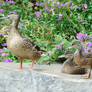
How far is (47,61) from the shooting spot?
252 inches

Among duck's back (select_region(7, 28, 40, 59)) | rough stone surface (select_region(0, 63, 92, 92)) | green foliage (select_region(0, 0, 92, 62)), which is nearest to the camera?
rough stone surface (select_region(0, 63, 92, 92))

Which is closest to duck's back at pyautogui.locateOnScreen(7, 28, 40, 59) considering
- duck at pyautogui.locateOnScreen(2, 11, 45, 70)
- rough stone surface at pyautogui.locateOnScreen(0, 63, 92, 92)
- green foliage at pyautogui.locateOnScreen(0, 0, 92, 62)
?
duck at pyautogui.locateOnScreen(2, 11, 45, 70)

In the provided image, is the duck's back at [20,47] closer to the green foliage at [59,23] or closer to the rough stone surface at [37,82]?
the rough stone surface at [37,82]

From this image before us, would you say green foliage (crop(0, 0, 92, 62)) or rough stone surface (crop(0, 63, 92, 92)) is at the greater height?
green foliage (crop(0, 0, 92, 62))

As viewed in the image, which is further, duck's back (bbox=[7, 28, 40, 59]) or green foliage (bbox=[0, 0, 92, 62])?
green foliage (bbox=[0, 0, 92, 62])

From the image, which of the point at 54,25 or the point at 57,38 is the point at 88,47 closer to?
the point at 57,38

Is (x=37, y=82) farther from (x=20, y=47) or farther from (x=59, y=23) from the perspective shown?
(x=59, y=23)

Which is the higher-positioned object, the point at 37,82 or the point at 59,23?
the point at 59,23

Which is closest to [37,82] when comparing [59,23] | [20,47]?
[20,47]

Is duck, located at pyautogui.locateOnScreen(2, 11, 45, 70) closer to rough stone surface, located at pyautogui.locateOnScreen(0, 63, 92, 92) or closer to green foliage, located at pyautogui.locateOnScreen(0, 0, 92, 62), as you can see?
rough stone surface, located at pyautogui.locateOnScreen(0, 63, 92, 92)

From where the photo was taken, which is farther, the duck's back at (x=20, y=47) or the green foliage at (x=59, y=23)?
the green foliage at (x=59, y=23)

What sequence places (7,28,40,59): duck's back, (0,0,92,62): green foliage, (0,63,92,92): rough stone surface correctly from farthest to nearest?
(0,0,92,62): green foliage, (7,28,40,59): duck's back, (0,63,92,92): rough stone surface

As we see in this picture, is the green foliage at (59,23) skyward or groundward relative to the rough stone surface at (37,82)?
skyward

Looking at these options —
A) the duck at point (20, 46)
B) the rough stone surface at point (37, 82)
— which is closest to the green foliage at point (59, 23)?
the duck at point (20, 46)
